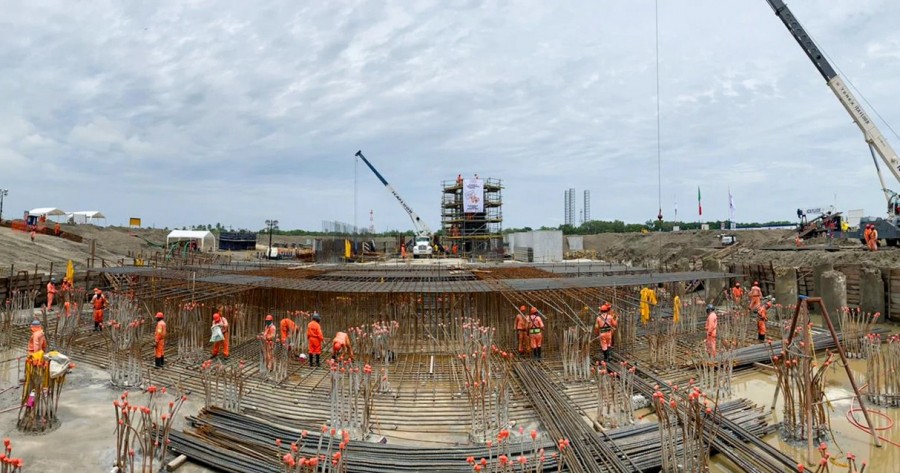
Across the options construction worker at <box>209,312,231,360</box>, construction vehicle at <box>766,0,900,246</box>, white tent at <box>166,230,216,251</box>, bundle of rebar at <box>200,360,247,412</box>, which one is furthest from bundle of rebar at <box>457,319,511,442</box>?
white tent at <box>166,230,216,251</box>

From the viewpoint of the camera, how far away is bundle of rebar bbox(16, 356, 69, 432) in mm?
7160

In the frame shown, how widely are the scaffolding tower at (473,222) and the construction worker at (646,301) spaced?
2662 cm

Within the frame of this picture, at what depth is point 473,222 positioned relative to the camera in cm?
4350

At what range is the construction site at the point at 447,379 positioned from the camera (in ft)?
19.9

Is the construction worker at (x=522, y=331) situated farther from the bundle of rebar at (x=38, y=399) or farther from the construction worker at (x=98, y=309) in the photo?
the construction worker at (x=98, y=309)

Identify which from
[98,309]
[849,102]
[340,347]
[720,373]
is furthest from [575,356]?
[849,102]

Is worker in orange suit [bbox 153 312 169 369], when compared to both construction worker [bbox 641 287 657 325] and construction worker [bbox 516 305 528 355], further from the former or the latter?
construction worker [bbox 641 287 657 325]

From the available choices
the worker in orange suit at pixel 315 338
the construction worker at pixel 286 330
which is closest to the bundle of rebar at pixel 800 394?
the worker in orange suit at pixel 315 338

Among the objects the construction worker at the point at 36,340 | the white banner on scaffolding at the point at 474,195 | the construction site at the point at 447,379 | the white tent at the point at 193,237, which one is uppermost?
the white banner on scaffolding at the point at 474,195

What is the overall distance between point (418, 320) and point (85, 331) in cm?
1105

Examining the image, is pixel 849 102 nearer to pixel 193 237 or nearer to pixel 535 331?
pixel 535 331

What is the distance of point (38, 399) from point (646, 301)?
14.3 metres

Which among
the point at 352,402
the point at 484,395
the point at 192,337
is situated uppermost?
the point at 192,337

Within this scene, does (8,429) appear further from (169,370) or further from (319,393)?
(319,393)
